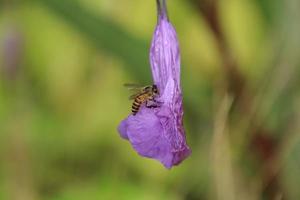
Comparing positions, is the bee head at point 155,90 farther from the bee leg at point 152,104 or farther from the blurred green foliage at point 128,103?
the blurred green foliage at point 128,103

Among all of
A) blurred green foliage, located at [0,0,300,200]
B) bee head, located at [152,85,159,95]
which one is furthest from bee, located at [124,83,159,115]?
blurred green foliage, located at [0,0,300,200]

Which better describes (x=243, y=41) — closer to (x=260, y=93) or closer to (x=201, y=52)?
(x=201, y=52)

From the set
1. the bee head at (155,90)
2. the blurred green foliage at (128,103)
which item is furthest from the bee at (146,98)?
the blurred green foliage at (128,103)

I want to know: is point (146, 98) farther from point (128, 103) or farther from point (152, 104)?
point (128, 103)

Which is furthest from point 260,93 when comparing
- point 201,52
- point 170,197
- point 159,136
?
point 159,136

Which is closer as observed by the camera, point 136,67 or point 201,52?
point 136,67

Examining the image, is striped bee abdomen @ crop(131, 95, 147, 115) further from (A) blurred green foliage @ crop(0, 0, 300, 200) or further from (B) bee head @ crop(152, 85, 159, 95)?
(A) blurred green foliage @ crop(0, 0, 300, 200)

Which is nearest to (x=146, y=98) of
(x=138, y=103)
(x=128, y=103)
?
(x=138, y=103)
